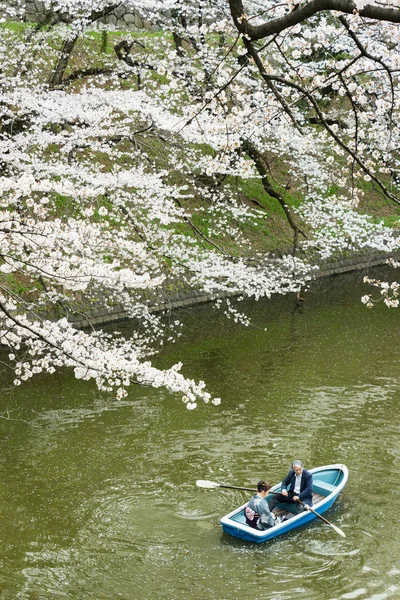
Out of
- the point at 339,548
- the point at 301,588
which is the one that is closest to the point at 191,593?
the point at 301,588

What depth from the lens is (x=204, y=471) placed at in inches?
431

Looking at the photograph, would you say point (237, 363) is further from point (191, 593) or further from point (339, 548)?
point (191, 593)

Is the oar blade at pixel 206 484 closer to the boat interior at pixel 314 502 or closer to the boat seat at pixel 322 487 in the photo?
the boat interior at pixel 314 502

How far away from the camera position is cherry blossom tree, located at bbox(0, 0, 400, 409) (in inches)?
261

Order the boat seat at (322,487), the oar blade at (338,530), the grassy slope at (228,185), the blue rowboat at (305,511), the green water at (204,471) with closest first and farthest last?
the green water at (204,471) < the blue rowboat at (305,511) < the oar blade at (338,530) < the boat seat at (322,487) < the grassy slope at (228,185)

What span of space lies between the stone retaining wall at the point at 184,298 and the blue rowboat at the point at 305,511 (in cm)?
450

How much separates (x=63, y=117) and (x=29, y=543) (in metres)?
8.10

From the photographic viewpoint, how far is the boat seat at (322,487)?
10070 millimetres

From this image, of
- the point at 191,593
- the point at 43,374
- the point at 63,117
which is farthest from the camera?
the point at 43,374

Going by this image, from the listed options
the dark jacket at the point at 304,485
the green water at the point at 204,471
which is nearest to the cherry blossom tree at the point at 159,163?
the green water at the point at 204,471

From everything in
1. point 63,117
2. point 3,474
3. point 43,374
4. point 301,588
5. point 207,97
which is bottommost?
point 301,588

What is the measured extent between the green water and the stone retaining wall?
5.56ft

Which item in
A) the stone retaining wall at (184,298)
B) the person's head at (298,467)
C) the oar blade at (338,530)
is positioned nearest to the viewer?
the oar blade at (338,530)

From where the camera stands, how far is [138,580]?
811 cm
